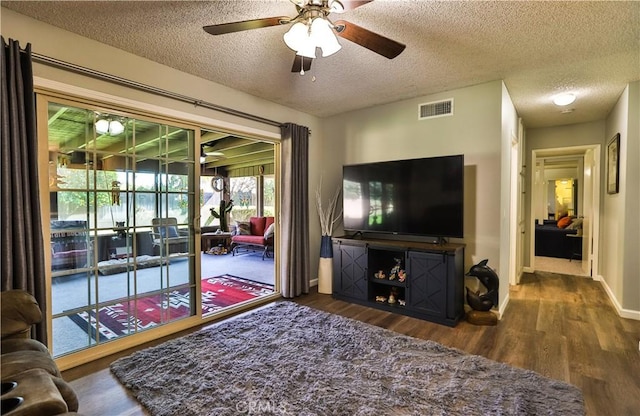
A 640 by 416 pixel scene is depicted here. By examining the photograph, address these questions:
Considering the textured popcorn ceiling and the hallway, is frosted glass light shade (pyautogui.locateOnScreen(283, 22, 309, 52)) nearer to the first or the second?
the textured popcorn ceiling

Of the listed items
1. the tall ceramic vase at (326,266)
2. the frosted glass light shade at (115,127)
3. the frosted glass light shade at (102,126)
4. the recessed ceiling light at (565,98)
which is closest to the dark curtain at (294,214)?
the tall ceramic vase at (326,266)

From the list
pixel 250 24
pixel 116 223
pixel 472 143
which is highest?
pixel 250 24

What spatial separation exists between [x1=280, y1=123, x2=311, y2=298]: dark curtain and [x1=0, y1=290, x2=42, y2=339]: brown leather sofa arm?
8.27ft

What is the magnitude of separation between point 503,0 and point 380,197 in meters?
2.20

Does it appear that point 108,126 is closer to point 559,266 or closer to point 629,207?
point 629,207

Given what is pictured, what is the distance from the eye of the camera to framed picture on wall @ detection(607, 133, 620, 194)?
355 cm

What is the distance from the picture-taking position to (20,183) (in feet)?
6.45

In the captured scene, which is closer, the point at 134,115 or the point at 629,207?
the point at 134,115

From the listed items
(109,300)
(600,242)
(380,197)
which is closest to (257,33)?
(380,197)

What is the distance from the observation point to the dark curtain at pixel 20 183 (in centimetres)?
190

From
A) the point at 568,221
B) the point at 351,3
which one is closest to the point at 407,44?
the point at 351,3

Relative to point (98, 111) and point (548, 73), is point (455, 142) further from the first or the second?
point (98, 111)

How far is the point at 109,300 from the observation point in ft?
8.55

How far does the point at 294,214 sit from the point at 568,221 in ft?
23.2
